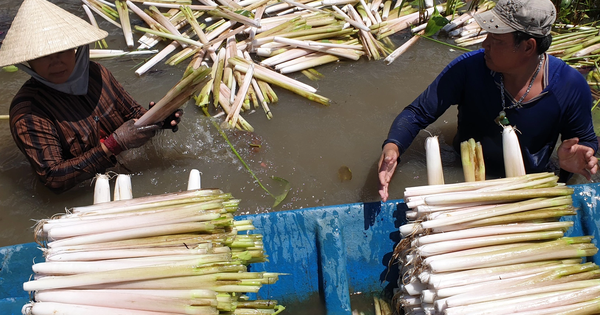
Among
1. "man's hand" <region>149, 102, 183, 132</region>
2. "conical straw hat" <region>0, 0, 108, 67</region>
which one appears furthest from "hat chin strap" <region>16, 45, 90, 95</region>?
"man's hand" <region>149, 102, 183, 132</region>

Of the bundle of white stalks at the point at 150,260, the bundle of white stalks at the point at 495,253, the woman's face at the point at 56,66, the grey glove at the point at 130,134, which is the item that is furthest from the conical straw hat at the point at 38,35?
the bundle of white stalks at the point at 495,253

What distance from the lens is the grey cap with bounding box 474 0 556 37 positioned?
8.87 ft

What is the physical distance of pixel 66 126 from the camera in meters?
3.25

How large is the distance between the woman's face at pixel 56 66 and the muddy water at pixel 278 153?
0.95 meters

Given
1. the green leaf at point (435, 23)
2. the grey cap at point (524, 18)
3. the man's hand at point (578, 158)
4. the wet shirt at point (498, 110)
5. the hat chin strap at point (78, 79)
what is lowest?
the man's hand at point (578, 158)

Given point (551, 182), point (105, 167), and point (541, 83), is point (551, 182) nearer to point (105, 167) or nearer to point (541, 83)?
point (541, 83)

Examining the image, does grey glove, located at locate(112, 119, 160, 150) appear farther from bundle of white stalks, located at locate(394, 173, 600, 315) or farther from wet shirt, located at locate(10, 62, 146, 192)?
bundle of white stalks, located at locate(394, 173, 600, 315)

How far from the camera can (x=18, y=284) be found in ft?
9.23

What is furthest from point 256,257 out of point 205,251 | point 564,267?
point 564,267

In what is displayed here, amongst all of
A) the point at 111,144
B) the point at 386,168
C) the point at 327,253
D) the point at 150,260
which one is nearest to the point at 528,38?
the point at 386,168

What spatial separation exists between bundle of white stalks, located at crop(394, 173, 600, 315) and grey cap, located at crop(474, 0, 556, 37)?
3.08 feet

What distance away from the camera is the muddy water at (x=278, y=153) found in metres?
3.84

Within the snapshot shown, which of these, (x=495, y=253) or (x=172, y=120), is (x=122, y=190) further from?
(x=495, y=253)

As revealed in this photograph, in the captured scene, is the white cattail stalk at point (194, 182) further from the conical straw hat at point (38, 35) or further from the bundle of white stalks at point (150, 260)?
the conical straw hat at point (38, 35)
